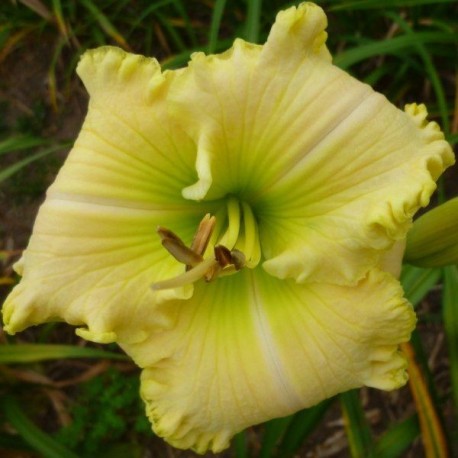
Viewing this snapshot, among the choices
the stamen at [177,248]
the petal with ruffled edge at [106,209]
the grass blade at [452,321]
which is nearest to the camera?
the stamen at [177,248]

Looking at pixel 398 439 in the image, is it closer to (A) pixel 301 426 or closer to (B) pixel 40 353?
(A) pixel 301 426

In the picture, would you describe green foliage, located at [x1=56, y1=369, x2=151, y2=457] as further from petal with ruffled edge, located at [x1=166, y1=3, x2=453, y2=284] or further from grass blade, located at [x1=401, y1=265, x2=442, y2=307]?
petal with ruffled edge, located at [x1=166, y1=3, x2=453, y2=284]

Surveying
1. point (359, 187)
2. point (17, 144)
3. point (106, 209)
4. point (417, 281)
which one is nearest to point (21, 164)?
point (17, 144)

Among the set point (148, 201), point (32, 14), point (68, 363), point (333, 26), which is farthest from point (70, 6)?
point (148, 201)

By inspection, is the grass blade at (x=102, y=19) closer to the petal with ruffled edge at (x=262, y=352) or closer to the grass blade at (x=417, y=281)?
the grass blade at (x=417, y=281)

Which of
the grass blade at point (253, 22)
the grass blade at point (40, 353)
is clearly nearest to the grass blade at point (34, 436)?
the grass blade at point (40, 353)

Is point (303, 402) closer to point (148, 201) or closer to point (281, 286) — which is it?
point (281, 286)
